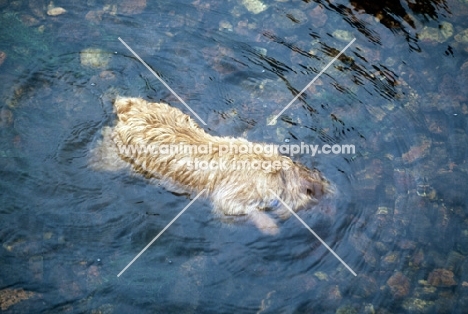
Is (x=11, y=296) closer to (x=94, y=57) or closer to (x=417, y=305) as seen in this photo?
(x=94, y=57)

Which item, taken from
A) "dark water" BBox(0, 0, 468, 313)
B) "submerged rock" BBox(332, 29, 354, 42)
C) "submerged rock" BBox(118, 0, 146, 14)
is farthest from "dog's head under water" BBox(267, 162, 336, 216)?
"submerged rock" BBox(118, 0, 146, 14)

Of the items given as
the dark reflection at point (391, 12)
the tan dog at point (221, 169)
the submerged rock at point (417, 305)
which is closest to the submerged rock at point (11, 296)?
the tan dog at point (221, 169)

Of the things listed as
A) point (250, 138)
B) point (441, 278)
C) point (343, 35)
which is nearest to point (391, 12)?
point (343, 35)

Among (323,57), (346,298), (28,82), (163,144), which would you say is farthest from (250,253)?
(28,82)

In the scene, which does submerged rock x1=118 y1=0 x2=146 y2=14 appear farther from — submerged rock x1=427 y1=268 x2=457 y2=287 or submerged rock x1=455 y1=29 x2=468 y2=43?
submerged rock x1=427 y1=268 x2=457 y2=287

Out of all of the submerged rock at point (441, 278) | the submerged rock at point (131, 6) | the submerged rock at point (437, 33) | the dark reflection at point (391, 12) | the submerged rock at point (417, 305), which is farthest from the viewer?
the submerged rock at point (131, 6)

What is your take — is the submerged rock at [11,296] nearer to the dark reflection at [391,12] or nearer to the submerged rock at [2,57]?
the submerged rock at [2,57]
